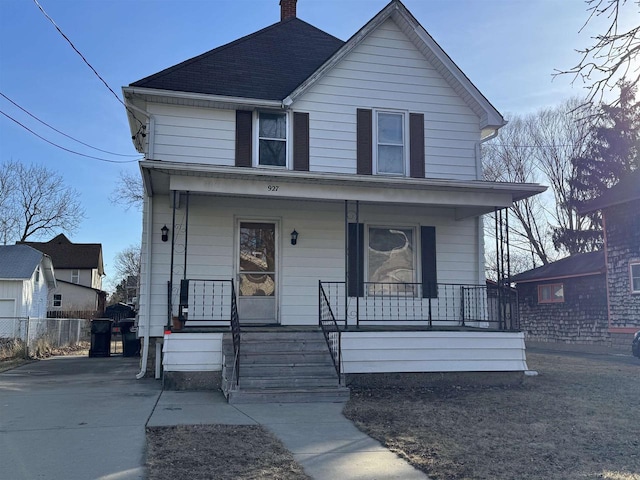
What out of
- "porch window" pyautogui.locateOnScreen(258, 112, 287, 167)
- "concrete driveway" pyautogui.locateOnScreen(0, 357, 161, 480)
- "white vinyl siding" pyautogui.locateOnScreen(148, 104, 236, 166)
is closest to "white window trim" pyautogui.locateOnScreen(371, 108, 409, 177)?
"porch window" pyautogui.locateOnScreen(258, 112, 287, 167)

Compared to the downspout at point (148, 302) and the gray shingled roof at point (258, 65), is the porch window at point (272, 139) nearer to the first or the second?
the gray shingled roof at point (258, 65)

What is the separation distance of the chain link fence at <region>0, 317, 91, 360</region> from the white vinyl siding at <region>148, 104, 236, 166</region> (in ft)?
28.5

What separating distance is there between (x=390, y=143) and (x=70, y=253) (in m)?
39.6

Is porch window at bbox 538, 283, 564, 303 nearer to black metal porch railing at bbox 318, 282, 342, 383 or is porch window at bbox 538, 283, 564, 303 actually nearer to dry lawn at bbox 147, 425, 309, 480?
black metal porch railing at bbox 318, 282, 342, 383

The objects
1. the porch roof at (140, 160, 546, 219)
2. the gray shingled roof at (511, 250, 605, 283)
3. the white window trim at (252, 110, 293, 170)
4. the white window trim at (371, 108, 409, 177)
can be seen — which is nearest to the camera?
the porch roof at (140, 160, 546, 219)

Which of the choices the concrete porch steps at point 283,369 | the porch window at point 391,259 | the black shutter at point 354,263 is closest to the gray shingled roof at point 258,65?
the black shutter at point 354,263

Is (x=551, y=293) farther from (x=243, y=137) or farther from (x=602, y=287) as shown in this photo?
(x=243, y=137)

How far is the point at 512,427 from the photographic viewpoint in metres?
6.52

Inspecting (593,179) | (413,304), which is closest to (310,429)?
(413,304)

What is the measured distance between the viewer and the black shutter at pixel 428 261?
11.7 m

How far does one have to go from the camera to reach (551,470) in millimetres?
4891

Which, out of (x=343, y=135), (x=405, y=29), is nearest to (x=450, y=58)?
(x=405, y=29)

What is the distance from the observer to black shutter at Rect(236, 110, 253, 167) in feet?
36.8

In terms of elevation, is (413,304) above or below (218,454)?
above
